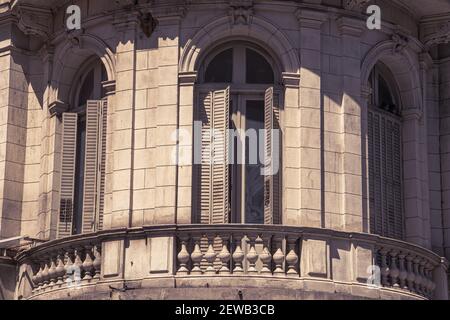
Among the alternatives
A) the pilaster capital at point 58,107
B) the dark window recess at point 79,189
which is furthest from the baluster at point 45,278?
the pilaster capital at point 58,107

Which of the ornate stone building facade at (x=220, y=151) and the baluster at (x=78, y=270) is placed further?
the baluster at (x=78, y=270)

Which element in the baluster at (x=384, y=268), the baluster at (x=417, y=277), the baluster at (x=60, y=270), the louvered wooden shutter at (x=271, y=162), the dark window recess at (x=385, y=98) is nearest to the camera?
the louvered wooden shutter at (x=271, y=162)

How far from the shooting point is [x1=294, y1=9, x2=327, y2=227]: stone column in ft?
106

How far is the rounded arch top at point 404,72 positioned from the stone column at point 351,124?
37.4 inches

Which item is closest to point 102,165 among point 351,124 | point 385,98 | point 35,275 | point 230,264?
point 35,275

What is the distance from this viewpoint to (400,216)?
34500mm

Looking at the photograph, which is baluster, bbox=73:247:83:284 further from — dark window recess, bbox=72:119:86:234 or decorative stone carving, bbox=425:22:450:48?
decorative stone carving, bbox=425:22:450:48

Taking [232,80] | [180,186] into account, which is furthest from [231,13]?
[180,186]

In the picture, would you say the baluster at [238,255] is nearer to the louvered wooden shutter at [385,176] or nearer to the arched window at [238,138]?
the arched window at [238,138]

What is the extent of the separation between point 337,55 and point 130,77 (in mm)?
4025

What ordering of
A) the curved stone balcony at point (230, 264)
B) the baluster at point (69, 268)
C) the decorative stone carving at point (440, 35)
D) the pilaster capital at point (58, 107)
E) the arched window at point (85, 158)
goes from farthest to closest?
1. the decorative stone carving at point (440, 35)
2. the pilaster capital at point (58, 107)
3. the arched window at point (85, 158)
4. the baluster at point (69, 268)
5. the curved stone balcony at point (230, 264)

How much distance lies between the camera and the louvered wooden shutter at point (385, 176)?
3394 centimetres

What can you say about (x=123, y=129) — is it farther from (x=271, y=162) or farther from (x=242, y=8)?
(x=242, y=8)

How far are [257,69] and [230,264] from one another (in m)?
4.14
